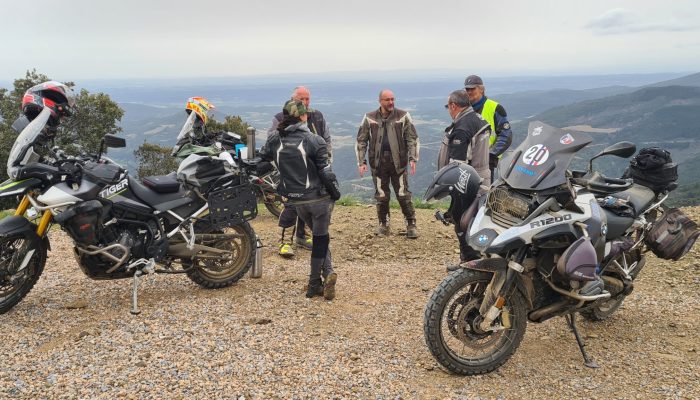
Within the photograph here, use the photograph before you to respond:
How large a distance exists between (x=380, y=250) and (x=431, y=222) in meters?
1.97

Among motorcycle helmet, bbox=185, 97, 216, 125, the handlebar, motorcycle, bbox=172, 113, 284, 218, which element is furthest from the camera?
motorcycle helmet, bbox=185, 97, 216, 125

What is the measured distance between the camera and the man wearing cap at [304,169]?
17.6 feet

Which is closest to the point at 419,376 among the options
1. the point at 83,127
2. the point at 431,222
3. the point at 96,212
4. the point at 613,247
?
the point at 613,247

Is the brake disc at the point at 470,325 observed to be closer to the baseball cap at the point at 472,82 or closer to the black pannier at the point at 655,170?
the black pannier at the point at 655,170

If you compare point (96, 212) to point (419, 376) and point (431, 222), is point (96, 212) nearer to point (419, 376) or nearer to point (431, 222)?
point (419, 376)

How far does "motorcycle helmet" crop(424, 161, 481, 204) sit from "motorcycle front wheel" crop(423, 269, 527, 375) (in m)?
0.88

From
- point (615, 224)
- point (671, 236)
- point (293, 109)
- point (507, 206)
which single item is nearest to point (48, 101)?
point (293, 109)

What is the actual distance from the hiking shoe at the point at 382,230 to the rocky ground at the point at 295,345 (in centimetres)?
221

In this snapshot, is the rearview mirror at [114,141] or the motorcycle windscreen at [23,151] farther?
the rearview mirror at [114,141]

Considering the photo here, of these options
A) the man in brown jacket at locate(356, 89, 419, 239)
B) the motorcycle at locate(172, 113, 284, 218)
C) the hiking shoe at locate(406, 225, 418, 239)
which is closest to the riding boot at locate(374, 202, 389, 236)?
the man in brown jacket at locate(356, 89, 419, 239)

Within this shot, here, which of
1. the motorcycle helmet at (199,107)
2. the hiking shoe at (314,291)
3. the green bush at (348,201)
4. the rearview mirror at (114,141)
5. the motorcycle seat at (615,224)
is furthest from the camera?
the green bush at (348,201)

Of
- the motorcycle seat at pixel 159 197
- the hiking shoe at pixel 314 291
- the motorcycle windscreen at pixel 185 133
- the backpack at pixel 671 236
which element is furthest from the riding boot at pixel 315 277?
the motorcycle windscreen at pixel 185 133

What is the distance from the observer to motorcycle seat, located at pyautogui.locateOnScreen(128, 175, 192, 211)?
17.5 ft

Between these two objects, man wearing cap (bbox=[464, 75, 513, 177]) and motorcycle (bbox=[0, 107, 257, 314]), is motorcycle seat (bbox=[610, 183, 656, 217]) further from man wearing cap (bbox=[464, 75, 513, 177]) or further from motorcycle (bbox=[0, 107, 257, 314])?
motorcycle (bbox=[0, 107, 257, 314])
